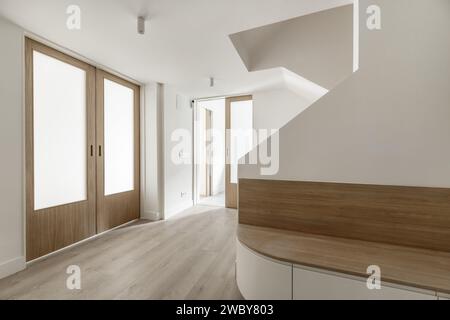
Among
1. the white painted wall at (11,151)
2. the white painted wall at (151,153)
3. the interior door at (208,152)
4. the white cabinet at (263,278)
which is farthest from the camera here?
the interior door at (208,152)

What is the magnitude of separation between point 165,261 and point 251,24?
8.16 feet

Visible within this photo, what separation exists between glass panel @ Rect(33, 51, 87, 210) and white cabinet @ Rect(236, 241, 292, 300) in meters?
2.22

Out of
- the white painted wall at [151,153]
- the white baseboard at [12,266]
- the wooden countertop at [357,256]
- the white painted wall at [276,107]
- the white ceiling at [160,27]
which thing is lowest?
the white baseboard at [12,266]

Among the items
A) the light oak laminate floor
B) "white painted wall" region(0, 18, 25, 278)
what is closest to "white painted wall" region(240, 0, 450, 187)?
the light oak laminate floor

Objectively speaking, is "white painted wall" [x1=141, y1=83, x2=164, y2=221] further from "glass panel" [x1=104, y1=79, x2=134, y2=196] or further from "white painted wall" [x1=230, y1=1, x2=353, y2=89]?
"white painted wall" [x1=230, y1=1, x2=353, y2=89]

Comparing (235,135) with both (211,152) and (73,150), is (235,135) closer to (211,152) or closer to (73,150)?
(211,152)

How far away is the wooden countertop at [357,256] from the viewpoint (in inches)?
43.9

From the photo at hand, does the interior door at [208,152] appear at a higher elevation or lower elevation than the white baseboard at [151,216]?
higher

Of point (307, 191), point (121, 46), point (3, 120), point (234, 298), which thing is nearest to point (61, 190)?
point (3, 120)

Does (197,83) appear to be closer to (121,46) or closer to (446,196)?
(121,46)

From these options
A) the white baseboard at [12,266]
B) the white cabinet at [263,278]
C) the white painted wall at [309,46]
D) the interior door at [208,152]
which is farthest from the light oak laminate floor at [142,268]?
the interior door at [208,152]

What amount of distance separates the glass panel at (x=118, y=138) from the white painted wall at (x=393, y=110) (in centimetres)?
277

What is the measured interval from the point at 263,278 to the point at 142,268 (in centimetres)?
132

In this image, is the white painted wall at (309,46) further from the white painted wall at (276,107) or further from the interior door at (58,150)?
the interior door at (58,150)
